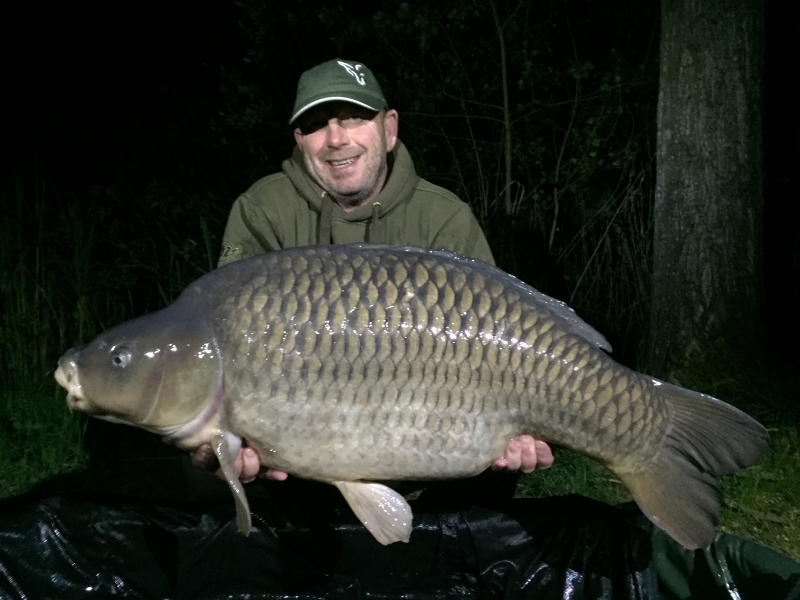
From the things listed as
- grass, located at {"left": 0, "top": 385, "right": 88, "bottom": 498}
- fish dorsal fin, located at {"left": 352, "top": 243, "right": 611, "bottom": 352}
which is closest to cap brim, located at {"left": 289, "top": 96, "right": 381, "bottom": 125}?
fish dorsal fin, located at {"left": 352, "top": 243, "right": 611, "bottom": 352}

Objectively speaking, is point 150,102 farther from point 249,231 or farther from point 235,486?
point 235,486

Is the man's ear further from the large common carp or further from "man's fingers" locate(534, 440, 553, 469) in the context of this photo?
"man's fingers" locate(534, 440, 553, 469)

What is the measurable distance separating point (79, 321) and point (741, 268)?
226 cm

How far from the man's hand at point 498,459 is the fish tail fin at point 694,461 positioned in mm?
185

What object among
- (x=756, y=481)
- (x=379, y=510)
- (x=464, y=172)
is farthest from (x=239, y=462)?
(x=464, y=172)

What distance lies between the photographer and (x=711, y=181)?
279 centimetres

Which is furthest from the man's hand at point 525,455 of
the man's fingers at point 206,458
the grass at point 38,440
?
the grass at point 38,440

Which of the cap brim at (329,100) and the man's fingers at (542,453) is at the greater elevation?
the cap brim at (329,100)

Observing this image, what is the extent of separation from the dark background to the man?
2.05m

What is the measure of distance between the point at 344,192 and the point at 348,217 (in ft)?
0.20

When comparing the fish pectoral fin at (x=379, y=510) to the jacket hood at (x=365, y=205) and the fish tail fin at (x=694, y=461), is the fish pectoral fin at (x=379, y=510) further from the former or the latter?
the jacket hood at (x=365, y=205)

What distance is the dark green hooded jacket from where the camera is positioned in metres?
2.05

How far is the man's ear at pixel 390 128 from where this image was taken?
6.99 ft

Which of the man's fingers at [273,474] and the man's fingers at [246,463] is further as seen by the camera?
the man's fingers at [273,474]
